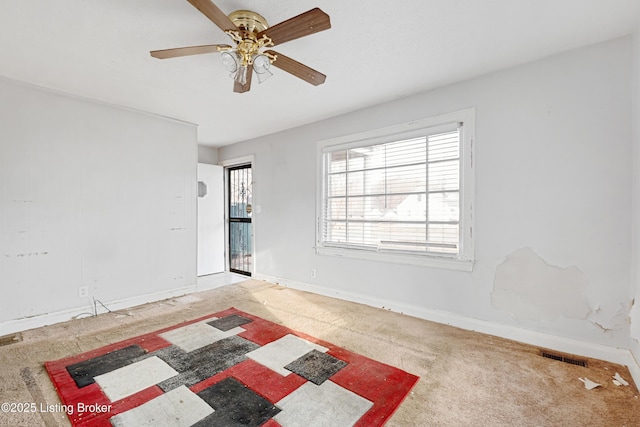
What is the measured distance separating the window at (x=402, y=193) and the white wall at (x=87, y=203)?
2048mm

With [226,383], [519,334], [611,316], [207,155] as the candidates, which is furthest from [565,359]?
[207,155]

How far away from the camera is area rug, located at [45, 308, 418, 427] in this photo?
167 centimetres

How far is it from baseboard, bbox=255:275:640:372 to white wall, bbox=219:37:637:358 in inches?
1.0

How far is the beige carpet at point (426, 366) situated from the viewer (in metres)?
1.70

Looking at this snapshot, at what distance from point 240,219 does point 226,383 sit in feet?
12.5

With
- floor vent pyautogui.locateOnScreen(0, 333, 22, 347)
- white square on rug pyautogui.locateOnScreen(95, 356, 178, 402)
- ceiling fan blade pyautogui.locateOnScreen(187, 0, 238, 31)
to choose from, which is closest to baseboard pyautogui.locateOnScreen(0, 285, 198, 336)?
floor vent pyautogui.locateOnScreen(0, 333, 22, 347)

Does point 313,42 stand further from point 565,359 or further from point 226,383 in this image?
point 565,359

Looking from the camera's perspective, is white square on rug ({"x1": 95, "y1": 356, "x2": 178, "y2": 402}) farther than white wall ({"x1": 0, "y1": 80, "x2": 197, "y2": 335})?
No

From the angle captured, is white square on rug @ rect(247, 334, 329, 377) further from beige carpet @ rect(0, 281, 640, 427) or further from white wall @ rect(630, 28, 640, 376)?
white wall @ rect(630, 28, 640, 376)

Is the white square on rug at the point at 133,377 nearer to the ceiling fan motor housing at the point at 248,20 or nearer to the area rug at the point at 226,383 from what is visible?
the area rug at the point at 226,383

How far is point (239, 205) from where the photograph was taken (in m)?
5.59

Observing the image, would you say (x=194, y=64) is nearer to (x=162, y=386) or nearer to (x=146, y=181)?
(x=146, y=181)

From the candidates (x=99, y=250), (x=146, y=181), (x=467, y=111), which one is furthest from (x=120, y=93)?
(x=467, y=111)

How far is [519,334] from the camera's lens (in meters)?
2.61
